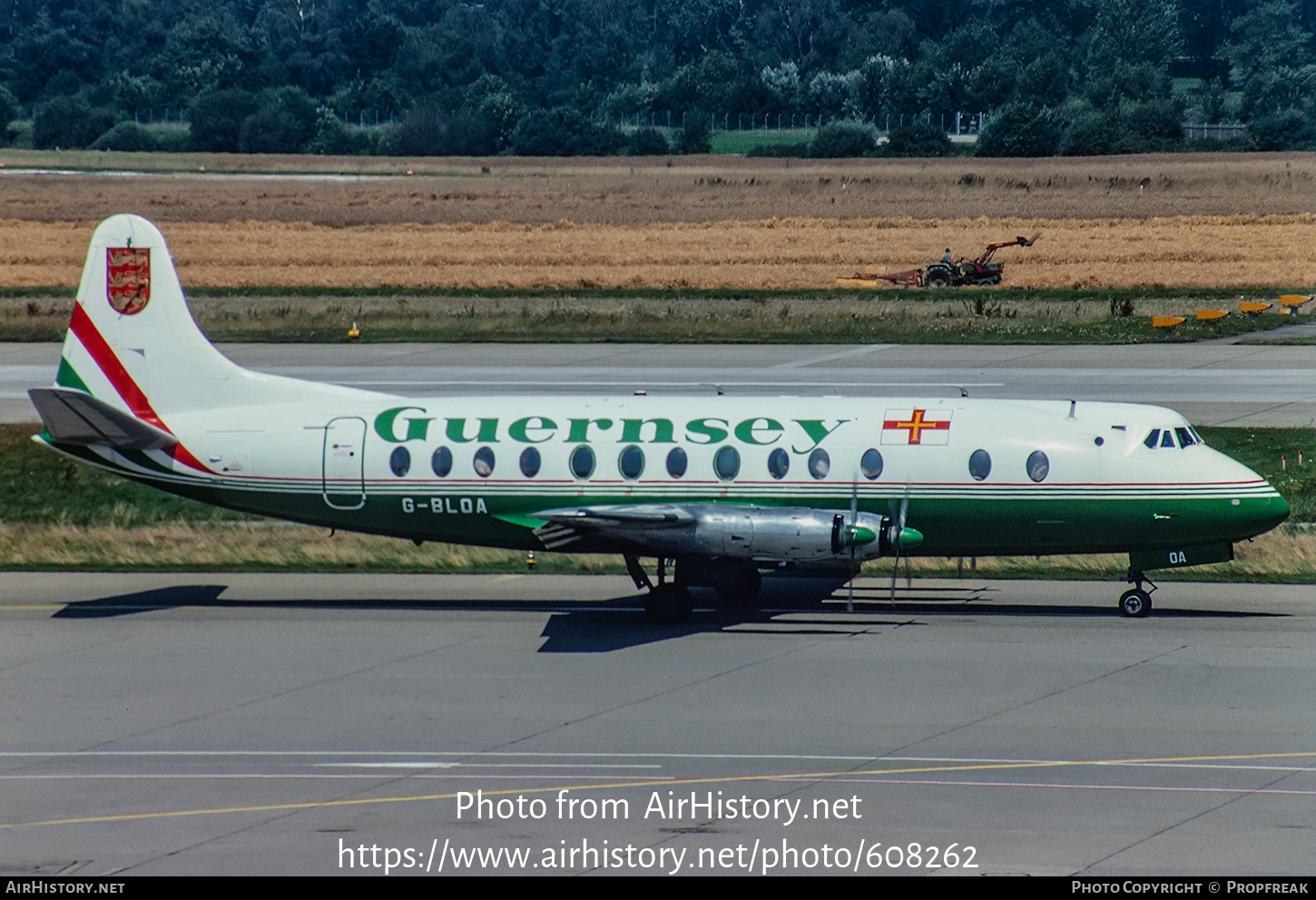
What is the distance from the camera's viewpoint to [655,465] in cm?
2564

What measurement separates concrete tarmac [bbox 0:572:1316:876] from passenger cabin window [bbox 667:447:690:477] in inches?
95.0

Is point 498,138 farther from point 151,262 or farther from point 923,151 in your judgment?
point 151,262

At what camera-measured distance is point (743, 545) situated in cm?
2402

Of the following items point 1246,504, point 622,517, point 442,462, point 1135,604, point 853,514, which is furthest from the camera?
point 442,462

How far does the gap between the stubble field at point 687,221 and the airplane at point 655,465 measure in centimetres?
4512

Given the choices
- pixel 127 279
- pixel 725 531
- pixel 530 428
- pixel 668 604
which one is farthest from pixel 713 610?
pixel 127 279

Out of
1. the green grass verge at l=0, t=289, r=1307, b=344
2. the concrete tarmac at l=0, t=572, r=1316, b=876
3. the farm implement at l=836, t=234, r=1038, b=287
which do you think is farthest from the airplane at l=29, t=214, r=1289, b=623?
the farm implement at l=836, t=234, r=1038, b=287

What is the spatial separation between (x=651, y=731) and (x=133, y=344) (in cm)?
1248

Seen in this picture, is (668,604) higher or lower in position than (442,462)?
lower

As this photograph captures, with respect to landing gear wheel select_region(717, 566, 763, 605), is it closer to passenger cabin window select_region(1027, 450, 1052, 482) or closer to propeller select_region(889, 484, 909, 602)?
propeller select_region(889, 484, 909, 602)

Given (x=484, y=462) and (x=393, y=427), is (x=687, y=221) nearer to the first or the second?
(x=393, y=427)

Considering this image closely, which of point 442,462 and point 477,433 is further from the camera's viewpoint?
point 477,433

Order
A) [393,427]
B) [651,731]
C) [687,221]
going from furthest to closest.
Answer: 1. [687,221]
2. [393,427]
3. [651,731]

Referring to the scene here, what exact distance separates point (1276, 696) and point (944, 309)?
4193cm
